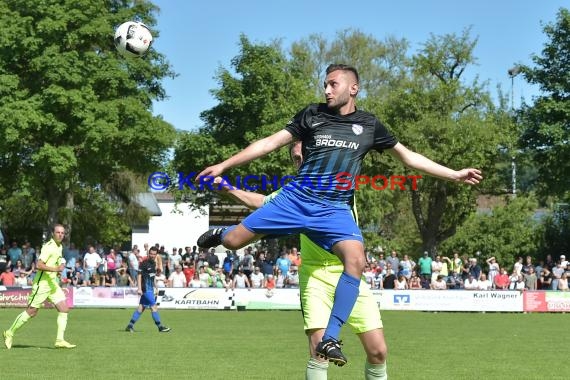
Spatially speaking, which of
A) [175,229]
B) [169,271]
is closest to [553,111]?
[169,271]

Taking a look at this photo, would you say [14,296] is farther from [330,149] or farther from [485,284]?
[330,149]

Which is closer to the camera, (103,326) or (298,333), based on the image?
(298,333)

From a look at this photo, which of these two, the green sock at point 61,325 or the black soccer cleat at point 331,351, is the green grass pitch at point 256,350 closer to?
the green sock at point 61,325

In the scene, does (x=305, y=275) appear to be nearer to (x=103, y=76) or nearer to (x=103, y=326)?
(x=103, y=326)

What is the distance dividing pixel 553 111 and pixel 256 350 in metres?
29.2

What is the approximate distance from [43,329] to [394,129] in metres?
29.1

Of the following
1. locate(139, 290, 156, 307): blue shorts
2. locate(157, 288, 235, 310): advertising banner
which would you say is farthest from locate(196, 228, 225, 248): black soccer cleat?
locate(157, 288, 235, 310): advertising banner

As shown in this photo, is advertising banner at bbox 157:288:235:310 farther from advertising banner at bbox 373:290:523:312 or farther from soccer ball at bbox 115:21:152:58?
soccer ball at bbox 115:21:152:58

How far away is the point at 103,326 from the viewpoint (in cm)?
2309

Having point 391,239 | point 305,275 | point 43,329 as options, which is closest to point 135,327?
point 43,329

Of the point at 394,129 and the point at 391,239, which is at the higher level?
the point at 394,129

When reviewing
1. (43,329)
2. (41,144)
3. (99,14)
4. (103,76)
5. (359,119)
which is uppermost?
(99,14)

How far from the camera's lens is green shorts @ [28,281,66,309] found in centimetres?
1686

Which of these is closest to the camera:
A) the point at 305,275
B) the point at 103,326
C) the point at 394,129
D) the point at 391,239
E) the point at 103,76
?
the point at 305,275
